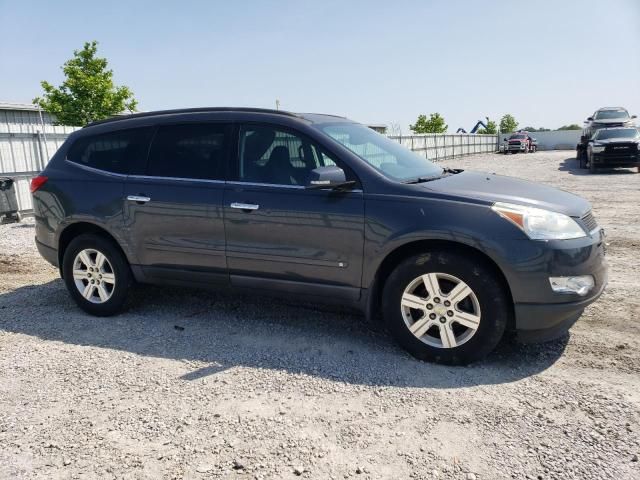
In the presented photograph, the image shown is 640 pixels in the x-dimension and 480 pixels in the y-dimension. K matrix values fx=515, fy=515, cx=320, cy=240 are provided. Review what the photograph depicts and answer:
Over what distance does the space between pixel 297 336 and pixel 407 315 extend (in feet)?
3.35

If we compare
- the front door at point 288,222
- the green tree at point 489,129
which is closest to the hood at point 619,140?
the front door at point 288,222

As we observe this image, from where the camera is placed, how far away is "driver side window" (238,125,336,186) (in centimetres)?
405

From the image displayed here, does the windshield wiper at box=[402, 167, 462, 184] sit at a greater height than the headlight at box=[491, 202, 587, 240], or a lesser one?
greater

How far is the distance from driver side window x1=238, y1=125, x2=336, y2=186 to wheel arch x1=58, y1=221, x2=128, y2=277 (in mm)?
1515

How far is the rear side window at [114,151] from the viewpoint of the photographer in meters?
4.71

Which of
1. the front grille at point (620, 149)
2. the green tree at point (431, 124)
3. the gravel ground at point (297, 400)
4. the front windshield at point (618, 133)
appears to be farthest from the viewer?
the green tree at point (431, 124)

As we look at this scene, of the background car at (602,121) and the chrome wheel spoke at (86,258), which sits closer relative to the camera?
the chrome wheel spoke at (86,258)

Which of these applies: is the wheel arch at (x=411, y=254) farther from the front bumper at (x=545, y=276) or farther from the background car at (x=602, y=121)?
the background car at (x=602, y=121)

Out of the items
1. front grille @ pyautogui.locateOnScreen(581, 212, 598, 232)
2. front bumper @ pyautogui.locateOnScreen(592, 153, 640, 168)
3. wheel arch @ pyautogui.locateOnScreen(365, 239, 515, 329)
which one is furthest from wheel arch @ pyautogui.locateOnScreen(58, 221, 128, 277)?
front bumper @ pyautogui.locateOnScreen(592, 153, 640, 168)

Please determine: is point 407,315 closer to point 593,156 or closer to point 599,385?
point 599,385

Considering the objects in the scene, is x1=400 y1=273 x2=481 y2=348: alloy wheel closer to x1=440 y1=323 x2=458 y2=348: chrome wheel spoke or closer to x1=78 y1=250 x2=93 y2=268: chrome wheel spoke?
x1=440 y1=323 x2=458 y2=348: chrome wheel spoke

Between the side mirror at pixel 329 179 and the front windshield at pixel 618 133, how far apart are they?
20.3 meters

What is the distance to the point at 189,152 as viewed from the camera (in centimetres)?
451

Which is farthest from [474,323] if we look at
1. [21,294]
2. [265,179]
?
[21,294]
